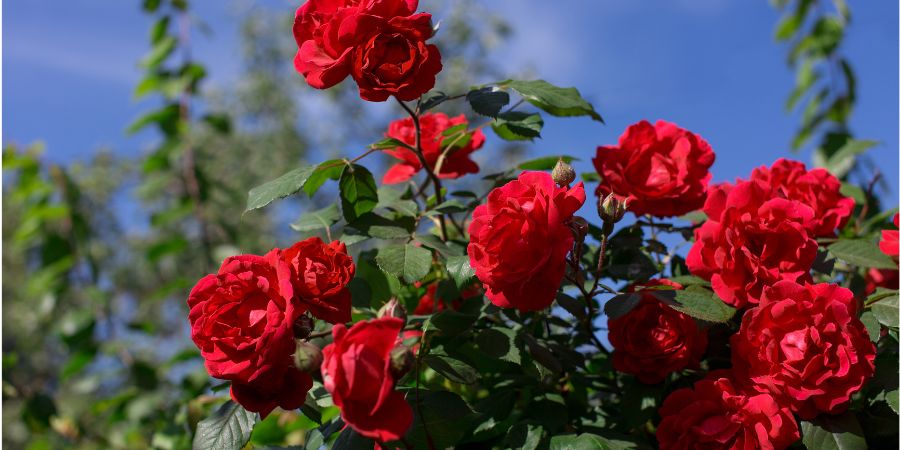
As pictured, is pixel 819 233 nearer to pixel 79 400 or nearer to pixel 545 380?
pixel 545 380

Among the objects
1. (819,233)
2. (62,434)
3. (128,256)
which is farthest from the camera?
(128,256)

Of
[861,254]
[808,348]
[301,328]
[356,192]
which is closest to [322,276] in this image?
[301,328]

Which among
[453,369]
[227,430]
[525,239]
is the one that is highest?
[525,239]

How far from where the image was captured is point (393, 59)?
681 mm

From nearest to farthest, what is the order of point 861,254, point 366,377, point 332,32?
point 366,377 < point 332,32 < point 861,254

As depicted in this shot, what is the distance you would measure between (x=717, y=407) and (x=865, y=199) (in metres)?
0.51

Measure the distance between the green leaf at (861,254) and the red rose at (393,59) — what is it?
0.44 m

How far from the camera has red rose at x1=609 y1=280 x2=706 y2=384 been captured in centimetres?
71

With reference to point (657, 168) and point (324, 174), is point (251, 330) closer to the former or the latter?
point (324, 174)

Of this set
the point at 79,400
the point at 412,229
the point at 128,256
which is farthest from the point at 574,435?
the point at 128,256

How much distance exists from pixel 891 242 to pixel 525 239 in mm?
428

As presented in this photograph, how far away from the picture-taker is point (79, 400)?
7715 mm

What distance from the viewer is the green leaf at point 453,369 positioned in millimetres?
611

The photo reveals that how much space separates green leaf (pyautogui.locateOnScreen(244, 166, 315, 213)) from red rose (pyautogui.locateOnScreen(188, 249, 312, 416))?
98 mm
